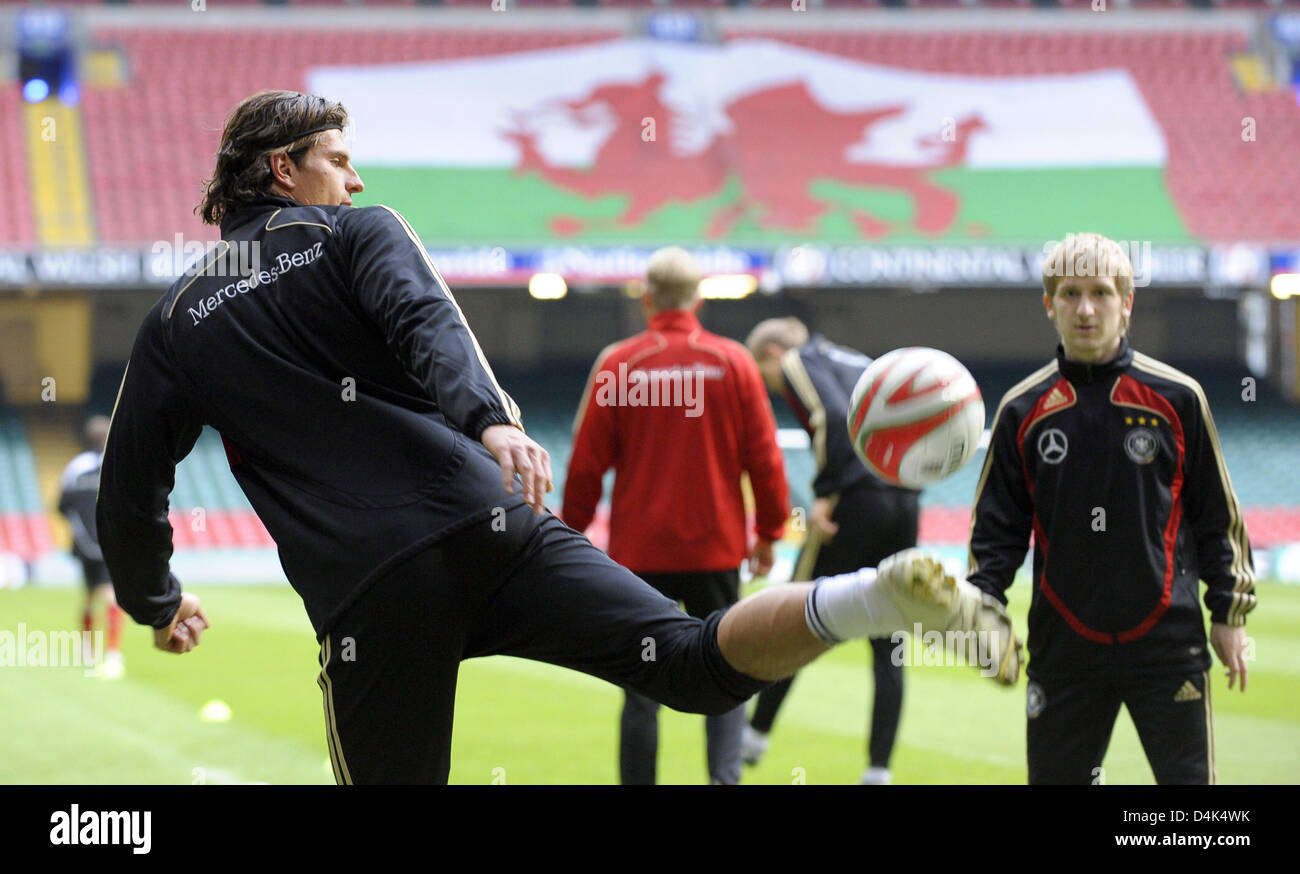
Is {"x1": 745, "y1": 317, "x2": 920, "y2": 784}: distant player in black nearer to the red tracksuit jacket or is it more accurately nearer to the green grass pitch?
the green grass pitch

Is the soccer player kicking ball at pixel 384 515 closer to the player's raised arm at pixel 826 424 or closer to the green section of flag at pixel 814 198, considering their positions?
the player's raised arm at pixel 826 424

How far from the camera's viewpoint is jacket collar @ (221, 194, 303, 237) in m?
3.38

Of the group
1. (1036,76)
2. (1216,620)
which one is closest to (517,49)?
(1036,76)

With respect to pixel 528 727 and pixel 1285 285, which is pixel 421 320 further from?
pixel 1285 285

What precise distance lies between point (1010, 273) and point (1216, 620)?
65.5 ft

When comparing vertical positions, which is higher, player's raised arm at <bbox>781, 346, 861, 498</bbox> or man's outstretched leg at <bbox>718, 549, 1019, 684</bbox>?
player's raised arm at <bbox>781, 346, 861, 498</bbox>

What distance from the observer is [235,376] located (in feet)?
10.7

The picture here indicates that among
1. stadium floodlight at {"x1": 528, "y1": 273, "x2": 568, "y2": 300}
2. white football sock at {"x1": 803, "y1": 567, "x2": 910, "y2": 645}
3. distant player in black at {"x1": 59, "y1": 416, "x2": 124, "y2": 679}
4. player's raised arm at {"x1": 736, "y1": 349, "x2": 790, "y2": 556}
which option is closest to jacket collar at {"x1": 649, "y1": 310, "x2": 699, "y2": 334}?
player's raised arm at {"x1": 736, "y1": 349, "x2": 790, "y2": 556}

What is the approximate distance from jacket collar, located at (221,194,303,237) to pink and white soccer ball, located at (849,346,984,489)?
5.29 ft

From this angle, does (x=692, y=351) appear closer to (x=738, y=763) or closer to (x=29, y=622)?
(x=738, y=763)

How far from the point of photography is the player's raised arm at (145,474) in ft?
11.0

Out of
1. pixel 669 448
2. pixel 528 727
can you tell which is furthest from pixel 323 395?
pixel 528 727

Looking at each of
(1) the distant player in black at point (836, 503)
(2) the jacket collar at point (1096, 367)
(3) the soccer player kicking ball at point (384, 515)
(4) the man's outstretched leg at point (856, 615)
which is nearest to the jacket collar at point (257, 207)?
(3) the soccer player kicking ball at point (384, 515)

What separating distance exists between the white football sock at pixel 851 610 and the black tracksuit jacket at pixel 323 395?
74 cm
